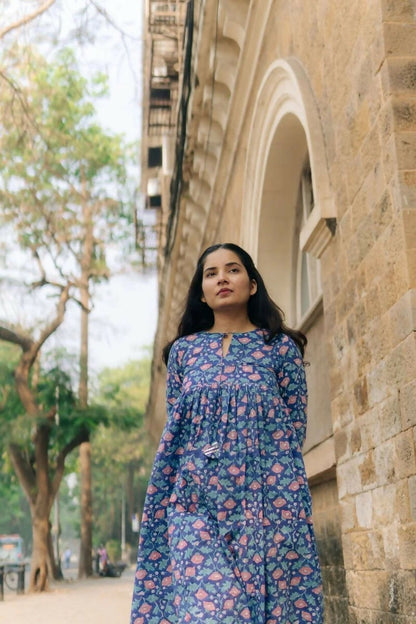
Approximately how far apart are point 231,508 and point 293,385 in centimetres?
54

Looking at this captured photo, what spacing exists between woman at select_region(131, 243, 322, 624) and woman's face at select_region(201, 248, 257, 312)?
14 cm

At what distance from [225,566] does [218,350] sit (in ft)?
2.63

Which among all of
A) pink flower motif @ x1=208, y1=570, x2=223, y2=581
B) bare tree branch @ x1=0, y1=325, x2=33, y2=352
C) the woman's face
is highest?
bare tree branch @ x1=0, y1=325, x2=33, y2=352

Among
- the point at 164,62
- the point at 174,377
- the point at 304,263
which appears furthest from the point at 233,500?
the point at 164,62

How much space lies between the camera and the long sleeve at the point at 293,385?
292 cm

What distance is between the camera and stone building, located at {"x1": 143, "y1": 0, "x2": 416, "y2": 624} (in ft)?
13.4

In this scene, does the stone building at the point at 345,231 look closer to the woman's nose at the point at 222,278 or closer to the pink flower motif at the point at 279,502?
the woman's nose at the point at 222,278

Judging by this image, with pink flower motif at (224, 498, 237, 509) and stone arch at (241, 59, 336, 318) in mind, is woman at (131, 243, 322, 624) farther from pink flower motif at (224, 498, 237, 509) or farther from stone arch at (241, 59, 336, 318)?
stone arch at (241, 59, 336, 318)

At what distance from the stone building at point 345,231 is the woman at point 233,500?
1233 mm

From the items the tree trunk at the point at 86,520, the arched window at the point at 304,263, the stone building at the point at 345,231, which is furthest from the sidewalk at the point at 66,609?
the tree trunk at the point at 86,520

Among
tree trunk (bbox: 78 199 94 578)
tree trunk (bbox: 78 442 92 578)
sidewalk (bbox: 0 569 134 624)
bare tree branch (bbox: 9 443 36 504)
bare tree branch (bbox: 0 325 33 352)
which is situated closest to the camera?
sidewalk (bbox: 0 569 134 624)

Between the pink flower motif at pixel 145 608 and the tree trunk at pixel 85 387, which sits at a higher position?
the tree trunk at pixel 85 387

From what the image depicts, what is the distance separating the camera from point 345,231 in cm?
513

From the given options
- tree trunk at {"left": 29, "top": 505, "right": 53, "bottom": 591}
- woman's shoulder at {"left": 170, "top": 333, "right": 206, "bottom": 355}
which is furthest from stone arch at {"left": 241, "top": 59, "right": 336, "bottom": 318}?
tree trunk at {"left": 29, "top": 505, "right": 53, "bottom": 591}
